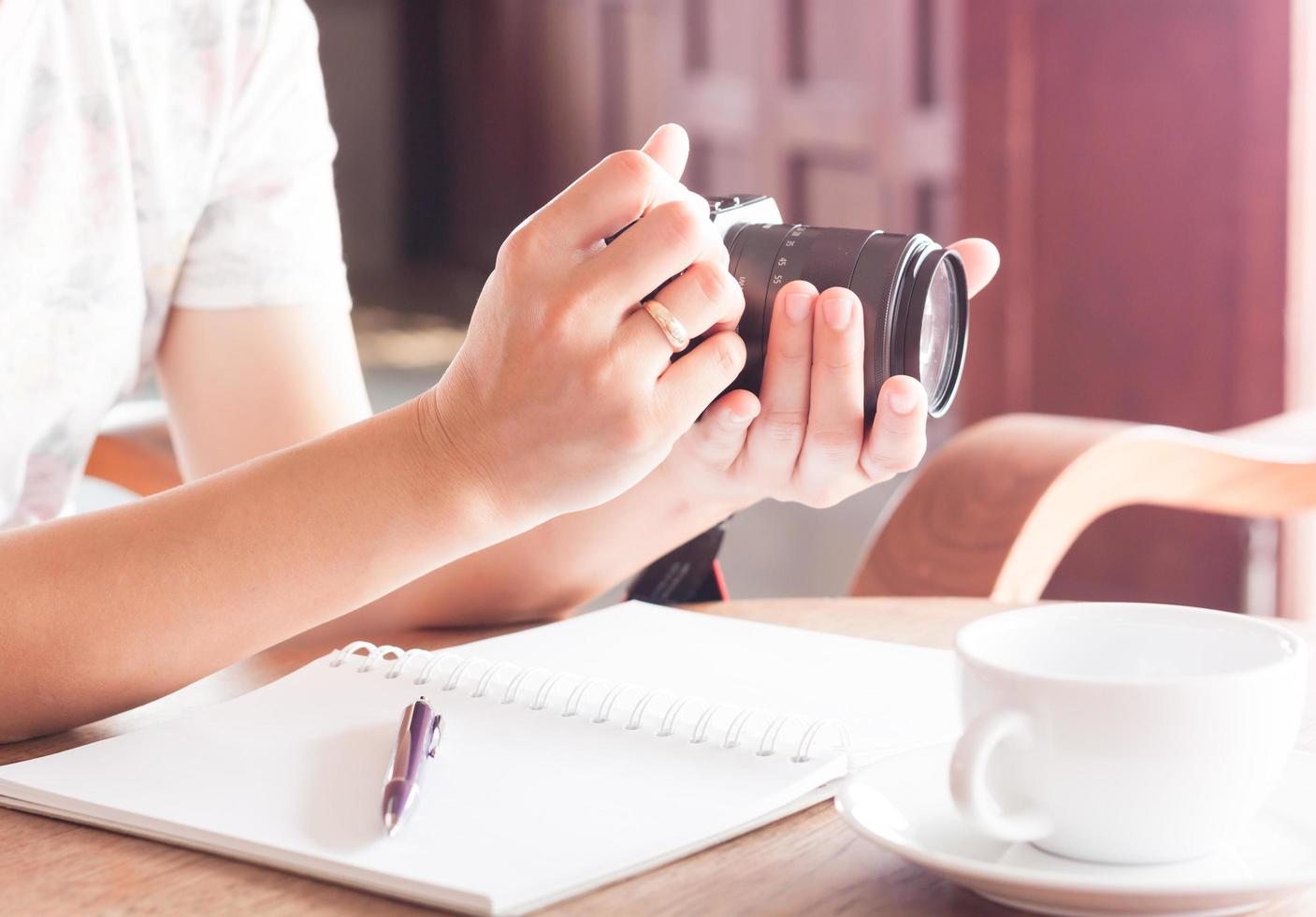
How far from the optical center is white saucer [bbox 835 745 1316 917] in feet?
1.27

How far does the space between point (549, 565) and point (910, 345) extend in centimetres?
26

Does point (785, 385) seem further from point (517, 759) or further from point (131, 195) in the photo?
point (131, 195)

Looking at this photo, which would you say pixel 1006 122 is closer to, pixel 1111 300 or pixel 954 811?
pixel 1111 300

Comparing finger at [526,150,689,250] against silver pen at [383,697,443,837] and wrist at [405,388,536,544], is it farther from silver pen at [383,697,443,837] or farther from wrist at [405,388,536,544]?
silver pen at [383,697,443,837]

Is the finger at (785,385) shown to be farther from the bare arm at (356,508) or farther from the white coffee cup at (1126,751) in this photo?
the white coffee cup at (1126,751)

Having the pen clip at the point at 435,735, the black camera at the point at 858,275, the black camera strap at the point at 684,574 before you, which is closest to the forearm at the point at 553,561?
the black camera strap at the point at 684,574

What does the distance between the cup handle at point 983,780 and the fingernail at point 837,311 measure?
272 millimetres

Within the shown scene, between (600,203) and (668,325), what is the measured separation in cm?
6

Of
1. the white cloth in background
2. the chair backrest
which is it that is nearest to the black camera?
the white cloth in background

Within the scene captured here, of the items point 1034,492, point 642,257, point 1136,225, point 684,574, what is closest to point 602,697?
point 642,257

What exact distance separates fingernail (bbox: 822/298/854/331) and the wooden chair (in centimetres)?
31

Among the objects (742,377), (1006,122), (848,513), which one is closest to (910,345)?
(742,377)

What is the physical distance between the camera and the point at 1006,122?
2.26 metres

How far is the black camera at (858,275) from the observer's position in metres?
0.66
